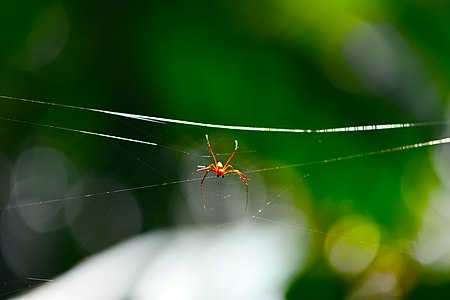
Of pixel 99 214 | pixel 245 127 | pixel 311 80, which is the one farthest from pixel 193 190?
pixel 311 80

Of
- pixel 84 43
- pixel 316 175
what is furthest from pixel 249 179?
pixel 84 43

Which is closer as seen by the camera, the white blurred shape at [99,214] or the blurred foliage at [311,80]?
the blurred foliage at [311,80]

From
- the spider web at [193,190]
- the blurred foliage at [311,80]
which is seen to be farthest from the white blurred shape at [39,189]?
the blurred foliage at [311,80]

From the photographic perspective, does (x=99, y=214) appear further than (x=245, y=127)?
Yes

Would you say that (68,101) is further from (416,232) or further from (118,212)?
(416,232)

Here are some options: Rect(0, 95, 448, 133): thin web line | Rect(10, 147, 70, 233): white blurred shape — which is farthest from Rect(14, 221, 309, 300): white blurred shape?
Rect(10, 147, 70, 233): white blurred shape

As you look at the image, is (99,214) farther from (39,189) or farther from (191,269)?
(191,269)

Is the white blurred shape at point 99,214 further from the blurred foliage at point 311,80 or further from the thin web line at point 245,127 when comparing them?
the thin web line at point 245,127

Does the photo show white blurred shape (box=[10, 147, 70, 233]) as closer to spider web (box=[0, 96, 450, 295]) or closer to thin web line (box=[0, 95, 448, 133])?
spider web (box=[0, 96, 450, 295])
